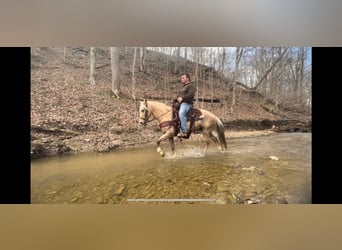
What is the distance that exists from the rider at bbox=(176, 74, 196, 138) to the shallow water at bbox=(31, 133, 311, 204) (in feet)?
0.82

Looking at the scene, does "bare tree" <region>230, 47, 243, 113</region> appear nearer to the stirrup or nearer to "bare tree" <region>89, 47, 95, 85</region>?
the stirrup

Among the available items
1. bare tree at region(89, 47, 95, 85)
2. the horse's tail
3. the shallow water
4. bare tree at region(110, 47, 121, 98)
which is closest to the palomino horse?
the horse's tail

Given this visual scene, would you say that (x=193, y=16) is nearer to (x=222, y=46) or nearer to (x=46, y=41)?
(x=222, y=46)

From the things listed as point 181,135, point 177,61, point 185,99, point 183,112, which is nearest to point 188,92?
point 185,99

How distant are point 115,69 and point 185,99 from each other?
71 centimetres

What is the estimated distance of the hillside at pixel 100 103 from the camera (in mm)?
2648

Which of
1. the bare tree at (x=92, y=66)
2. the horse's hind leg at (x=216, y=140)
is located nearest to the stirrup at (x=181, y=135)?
the horse's hind leg at (x=216, y=140)

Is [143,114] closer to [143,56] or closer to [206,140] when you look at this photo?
[143,56]

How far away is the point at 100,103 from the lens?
106 inches

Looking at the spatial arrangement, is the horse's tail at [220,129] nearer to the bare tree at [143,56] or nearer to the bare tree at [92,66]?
the bare tree at [143,56]

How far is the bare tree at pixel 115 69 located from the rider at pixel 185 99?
572mm

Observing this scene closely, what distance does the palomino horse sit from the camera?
2680 millimetres

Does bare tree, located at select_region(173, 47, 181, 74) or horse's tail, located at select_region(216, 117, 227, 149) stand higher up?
bare tree, located at select_region(173, 47, 181, 74)

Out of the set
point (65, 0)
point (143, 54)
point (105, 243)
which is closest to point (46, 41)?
point (65, 0)
